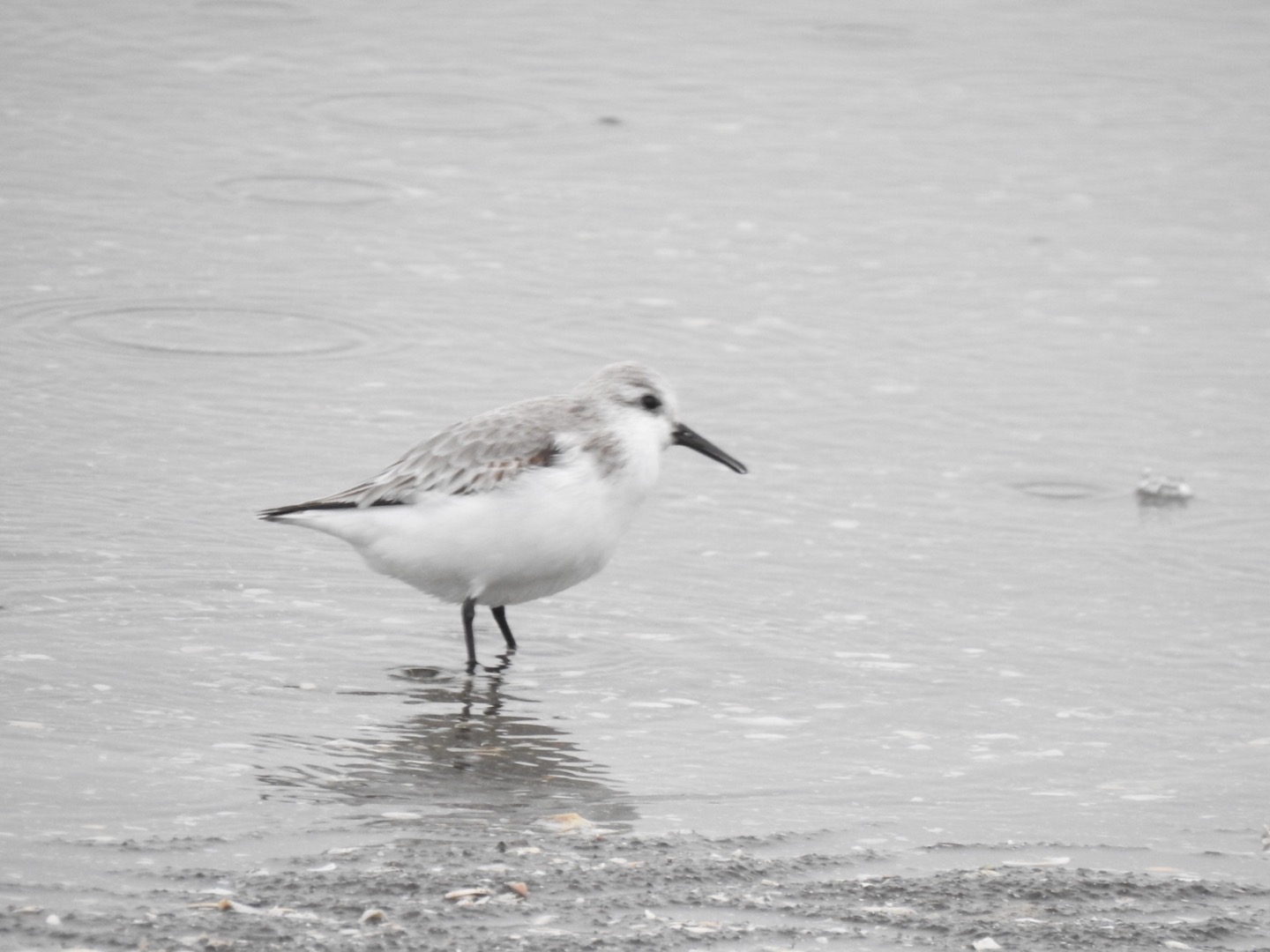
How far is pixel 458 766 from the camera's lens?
6500 millimetres

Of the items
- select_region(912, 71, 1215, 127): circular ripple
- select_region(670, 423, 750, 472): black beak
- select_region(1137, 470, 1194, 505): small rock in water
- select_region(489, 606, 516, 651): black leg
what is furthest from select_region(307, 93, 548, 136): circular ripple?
select_region(489, 606, 516, 651): black leg

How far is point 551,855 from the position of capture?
18.3 feet

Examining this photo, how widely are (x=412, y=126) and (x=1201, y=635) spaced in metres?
8.73

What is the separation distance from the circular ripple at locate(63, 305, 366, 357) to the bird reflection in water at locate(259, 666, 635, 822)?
4097 millimetres

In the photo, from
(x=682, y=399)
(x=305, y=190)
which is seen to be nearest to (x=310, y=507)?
(x=682, y=399)

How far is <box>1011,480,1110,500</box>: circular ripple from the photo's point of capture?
991cm

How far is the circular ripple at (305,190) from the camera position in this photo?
13.6 metres

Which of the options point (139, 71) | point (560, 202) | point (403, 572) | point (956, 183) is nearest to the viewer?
point (403, 572)

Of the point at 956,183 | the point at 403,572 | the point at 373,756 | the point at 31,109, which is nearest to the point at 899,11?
the point at 956,183

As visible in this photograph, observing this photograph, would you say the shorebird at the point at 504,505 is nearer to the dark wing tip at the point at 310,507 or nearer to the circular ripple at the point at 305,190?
the dark wing tip at the point at 310,507

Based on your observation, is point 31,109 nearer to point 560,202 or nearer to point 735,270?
point 560,202

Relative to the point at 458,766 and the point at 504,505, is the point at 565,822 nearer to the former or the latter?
the point at 458,766

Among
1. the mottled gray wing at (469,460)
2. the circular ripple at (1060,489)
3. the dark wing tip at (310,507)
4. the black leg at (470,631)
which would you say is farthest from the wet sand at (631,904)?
the circular ripple at (1060,489)

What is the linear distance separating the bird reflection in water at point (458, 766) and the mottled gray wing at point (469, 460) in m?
0.74
